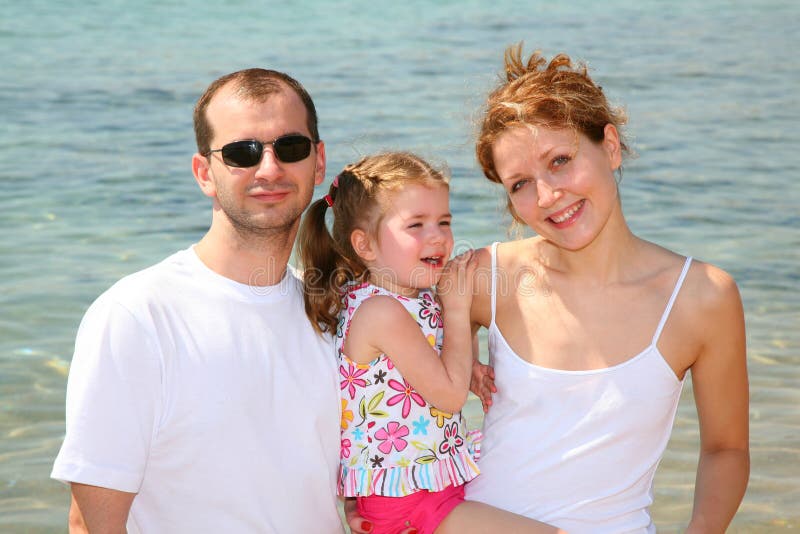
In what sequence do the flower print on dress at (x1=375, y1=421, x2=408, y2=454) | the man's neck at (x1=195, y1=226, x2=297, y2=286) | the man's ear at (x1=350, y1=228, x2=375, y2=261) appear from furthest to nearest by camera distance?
the man's ear at (x1=350, y1=228, x2=375, y2=261)
the flower print on dress at (x1=375, y1=421, x2=408, y2=454)
the man's neck at (x1=195, y1=226, x2=297, y2=286)

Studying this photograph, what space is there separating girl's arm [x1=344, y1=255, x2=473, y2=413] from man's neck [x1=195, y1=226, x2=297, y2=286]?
12.8 inches

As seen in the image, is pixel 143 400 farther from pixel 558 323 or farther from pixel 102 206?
pixel 102 206

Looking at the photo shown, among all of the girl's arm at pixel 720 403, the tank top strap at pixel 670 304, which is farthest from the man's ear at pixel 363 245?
the girl's arm at pixel 720 403

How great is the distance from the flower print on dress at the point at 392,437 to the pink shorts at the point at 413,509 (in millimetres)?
150

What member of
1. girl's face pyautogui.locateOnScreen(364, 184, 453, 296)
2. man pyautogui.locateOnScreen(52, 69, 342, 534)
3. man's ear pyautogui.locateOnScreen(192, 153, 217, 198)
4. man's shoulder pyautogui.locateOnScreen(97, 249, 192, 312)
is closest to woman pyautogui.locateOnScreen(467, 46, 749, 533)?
girl's face pyautogui.locateOnScreen(364, 184, 453, 296)

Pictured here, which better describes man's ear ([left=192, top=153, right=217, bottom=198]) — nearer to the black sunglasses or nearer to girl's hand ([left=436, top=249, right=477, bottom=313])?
the black sunglasses

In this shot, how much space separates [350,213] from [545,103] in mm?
765

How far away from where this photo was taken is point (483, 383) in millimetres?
3377

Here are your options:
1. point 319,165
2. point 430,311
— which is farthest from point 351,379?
point 319,165

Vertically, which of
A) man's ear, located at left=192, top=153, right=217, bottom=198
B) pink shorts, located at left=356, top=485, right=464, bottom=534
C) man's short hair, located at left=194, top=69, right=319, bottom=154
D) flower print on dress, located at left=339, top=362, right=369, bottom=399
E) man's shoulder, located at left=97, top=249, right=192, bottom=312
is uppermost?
man's short hair, located at left=194, top=69, right=319, bottom=154

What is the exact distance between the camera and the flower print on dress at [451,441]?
3287mm

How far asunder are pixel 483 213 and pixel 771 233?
7.15ft

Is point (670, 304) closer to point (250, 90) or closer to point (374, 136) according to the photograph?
point (250, 90)

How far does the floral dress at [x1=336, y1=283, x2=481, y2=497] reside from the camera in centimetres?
321
